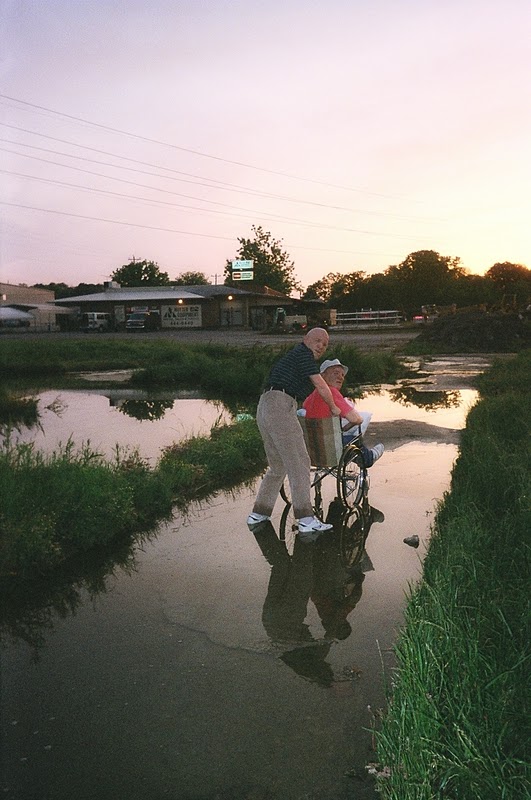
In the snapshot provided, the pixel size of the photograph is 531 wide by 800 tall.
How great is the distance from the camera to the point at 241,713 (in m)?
3.85

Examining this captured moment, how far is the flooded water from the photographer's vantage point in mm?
3385

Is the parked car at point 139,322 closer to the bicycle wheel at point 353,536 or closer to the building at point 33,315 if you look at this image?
the building at point 33,315

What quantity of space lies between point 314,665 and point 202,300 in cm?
6676

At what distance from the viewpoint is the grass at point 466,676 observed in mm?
3031

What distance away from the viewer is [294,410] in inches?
276

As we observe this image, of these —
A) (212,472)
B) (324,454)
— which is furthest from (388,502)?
(212,472)

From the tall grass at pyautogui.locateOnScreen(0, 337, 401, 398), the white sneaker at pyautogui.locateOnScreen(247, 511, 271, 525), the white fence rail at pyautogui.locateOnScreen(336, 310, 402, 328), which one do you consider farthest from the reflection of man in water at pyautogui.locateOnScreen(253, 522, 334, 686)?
the white fence rail at pyautogui.locateOnScreen(336, 310, 402, 328)

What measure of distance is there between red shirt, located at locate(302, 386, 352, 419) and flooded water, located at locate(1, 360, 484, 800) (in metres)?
1.14

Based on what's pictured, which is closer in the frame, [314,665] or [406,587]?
[314,665]

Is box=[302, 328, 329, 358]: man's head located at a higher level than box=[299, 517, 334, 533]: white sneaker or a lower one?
higher

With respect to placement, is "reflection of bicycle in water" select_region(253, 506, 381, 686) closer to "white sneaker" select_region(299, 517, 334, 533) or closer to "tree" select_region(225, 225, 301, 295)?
"white sneaker" select_region(299, 517, 334, 533)

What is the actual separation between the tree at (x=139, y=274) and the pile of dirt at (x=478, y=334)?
78.2 meters

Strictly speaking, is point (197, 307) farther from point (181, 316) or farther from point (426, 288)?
point (426, 288)

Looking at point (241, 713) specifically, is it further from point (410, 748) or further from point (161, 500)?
point (161, 500)
